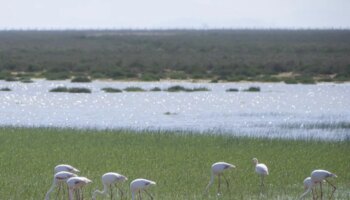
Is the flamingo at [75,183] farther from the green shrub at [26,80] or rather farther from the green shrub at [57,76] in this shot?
the green shrub at [57,76]

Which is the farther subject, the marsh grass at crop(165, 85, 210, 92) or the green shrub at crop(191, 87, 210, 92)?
the green shrub at crop(191, 87, 210, 92)

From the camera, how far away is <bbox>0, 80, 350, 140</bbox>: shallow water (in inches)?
1325

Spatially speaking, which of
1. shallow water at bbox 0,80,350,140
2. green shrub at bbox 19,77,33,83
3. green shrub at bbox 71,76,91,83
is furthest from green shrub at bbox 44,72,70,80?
shallow water at bbox 0,80,350,140

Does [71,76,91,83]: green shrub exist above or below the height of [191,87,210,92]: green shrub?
below

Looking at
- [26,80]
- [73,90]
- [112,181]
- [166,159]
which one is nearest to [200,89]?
[73,90]

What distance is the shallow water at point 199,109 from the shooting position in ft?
110

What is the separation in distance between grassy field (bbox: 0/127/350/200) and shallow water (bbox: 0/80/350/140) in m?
3.50

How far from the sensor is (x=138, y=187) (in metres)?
16.8

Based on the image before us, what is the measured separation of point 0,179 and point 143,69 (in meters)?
48.5

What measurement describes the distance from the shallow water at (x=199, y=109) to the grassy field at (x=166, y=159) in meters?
3.50

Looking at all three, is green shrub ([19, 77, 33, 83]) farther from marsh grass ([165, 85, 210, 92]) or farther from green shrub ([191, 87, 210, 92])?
green shrub ([191, 87, 210, 92])

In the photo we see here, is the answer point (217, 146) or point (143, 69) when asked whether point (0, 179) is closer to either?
point (217, 146)

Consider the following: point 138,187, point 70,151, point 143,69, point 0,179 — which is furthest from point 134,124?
point 143,69

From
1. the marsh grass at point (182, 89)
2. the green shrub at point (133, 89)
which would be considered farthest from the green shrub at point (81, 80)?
the marsh grass at point (182, 89)
